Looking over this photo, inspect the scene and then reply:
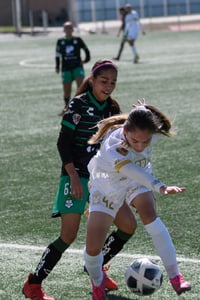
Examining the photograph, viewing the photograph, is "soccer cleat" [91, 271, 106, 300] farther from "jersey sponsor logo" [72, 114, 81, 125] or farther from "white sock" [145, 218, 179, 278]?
"jersey sponsor logo" [72, 114, 81, 125]

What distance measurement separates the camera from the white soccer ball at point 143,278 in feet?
21.3

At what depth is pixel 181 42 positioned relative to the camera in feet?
132

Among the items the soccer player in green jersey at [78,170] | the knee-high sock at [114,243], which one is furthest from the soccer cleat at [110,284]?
the knee-high sock at [114,243]

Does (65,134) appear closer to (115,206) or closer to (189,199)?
(115,206)

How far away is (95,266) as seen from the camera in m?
6.46

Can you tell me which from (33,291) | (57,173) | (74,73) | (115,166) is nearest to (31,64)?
(74,73)

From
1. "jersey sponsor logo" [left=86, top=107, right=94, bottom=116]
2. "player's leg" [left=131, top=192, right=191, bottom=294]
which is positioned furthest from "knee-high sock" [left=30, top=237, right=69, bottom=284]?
"jersey sponsor logo" [left=86, top=107, right=94, bottom=116]

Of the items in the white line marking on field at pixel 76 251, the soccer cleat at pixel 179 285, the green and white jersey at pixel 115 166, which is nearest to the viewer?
the soccer cleat at pixel 179 285

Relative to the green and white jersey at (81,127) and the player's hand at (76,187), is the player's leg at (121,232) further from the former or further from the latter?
the green and white jersey at (81,127)

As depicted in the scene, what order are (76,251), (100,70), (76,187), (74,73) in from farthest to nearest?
(74,73)
(76,251)
(100,70)
(76,187)

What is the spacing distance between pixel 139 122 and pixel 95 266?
1.12 metres

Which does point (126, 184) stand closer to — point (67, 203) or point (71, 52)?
point (67, 203)

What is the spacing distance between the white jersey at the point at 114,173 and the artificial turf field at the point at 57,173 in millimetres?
852

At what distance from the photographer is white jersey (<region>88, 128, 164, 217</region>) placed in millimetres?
6297
